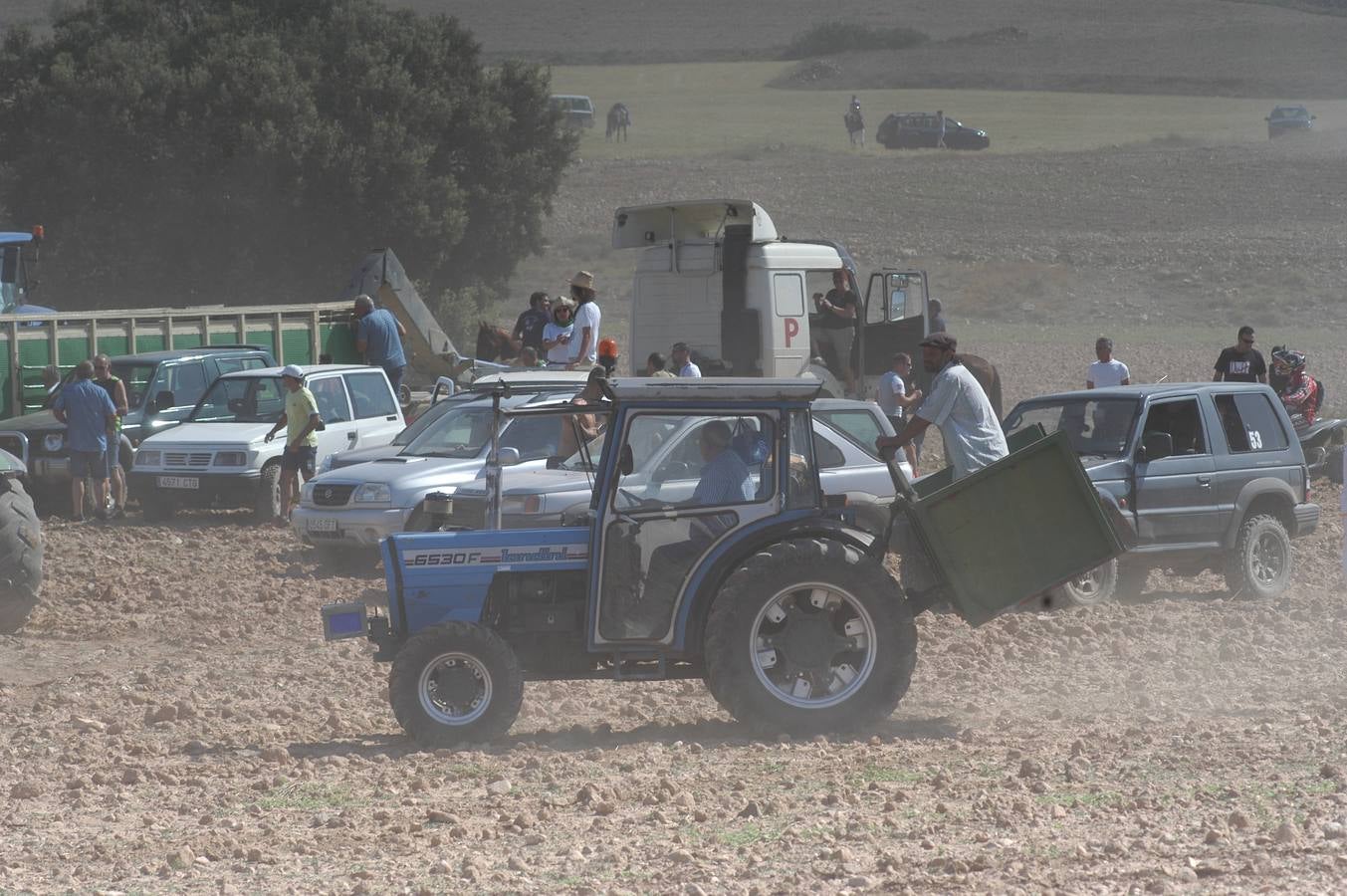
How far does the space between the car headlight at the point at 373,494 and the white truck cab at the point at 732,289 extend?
5.89 m

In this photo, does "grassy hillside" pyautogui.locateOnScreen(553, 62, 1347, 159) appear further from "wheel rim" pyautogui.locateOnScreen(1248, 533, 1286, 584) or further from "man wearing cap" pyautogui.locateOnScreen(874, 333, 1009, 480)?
"man wearing cap" pyautogui.locateOnScreen(874, 333, 1009, 480)

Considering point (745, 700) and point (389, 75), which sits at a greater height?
point (389, 75)

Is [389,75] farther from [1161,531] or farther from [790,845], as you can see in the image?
[790,845]

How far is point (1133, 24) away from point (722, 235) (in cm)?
8992

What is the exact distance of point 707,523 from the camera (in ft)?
29.4

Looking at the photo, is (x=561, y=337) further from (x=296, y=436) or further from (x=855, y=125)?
(x=855, y=125)

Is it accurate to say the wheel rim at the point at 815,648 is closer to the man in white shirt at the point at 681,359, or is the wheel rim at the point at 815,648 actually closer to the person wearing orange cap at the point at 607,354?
the person wearing orange cap at the point at 607,354

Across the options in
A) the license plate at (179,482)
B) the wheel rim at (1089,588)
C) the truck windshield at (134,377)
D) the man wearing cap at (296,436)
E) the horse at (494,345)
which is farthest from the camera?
the horse at (494,345)

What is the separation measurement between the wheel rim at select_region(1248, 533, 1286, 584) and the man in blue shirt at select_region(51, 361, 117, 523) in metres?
11.1

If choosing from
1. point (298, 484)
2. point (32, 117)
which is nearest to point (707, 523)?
point (298, 484)

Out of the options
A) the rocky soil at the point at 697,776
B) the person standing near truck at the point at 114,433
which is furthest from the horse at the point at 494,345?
the rocky soil at the point at 697,776

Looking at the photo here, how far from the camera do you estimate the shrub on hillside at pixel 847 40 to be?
9938 centimetres

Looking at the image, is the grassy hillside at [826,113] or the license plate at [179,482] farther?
the grassy hillside at [826,113]

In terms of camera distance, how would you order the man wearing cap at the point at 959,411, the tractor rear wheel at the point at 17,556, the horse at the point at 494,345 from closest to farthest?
the man wearing cap at the point at 959,411, the tractor rear wheel at the point at 17,556, the horse at the point at 494,345
